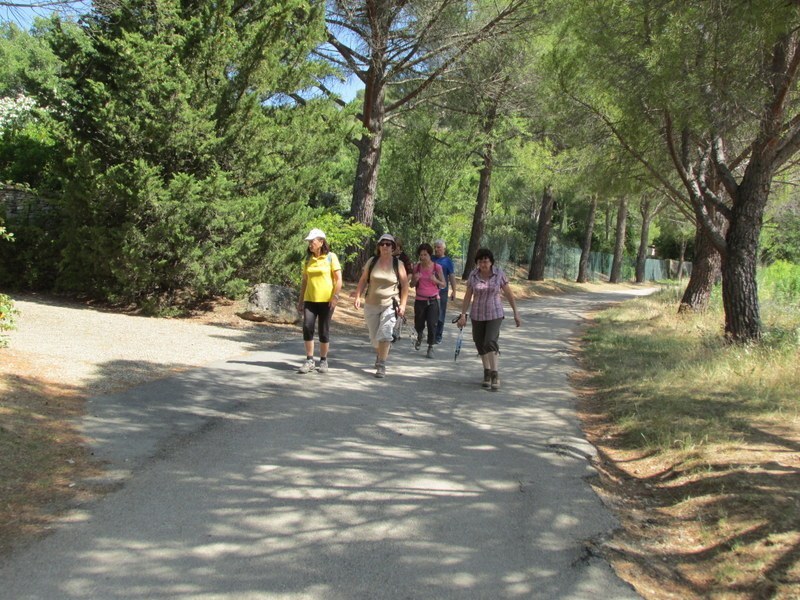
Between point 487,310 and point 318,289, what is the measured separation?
2.08 metres

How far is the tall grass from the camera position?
21.1 feet

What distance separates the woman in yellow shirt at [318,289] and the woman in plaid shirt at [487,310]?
1682mm

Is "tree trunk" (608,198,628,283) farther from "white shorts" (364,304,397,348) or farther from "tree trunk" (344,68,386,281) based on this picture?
"white shorts" (364,304,397,348)

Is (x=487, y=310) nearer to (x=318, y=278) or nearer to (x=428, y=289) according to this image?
(x=318, y=278)

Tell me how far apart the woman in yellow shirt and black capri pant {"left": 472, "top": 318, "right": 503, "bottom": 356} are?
71.2 inches

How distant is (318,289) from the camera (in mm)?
8367

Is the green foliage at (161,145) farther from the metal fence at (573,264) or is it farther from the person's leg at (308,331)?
the metal fence at (573,264)

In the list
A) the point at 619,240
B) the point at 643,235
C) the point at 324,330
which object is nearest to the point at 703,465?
the point at 324,330

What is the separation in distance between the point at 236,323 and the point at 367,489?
8142 millimetres

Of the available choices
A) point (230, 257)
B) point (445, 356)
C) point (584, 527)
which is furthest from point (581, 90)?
point (584, 527)

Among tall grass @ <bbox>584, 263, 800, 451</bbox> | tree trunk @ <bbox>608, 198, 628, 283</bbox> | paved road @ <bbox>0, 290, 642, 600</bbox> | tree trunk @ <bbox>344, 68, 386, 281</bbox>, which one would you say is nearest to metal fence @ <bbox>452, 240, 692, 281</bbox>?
tree trunk @ <bbox>608, 198, 628, 283</bbox>

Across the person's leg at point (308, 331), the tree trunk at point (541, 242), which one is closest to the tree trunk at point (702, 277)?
the person's leg at point (308, 331)

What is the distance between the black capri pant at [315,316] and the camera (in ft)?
27.6

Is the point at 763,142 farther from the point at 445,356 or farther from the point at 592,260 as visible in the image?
the point at 592,260
